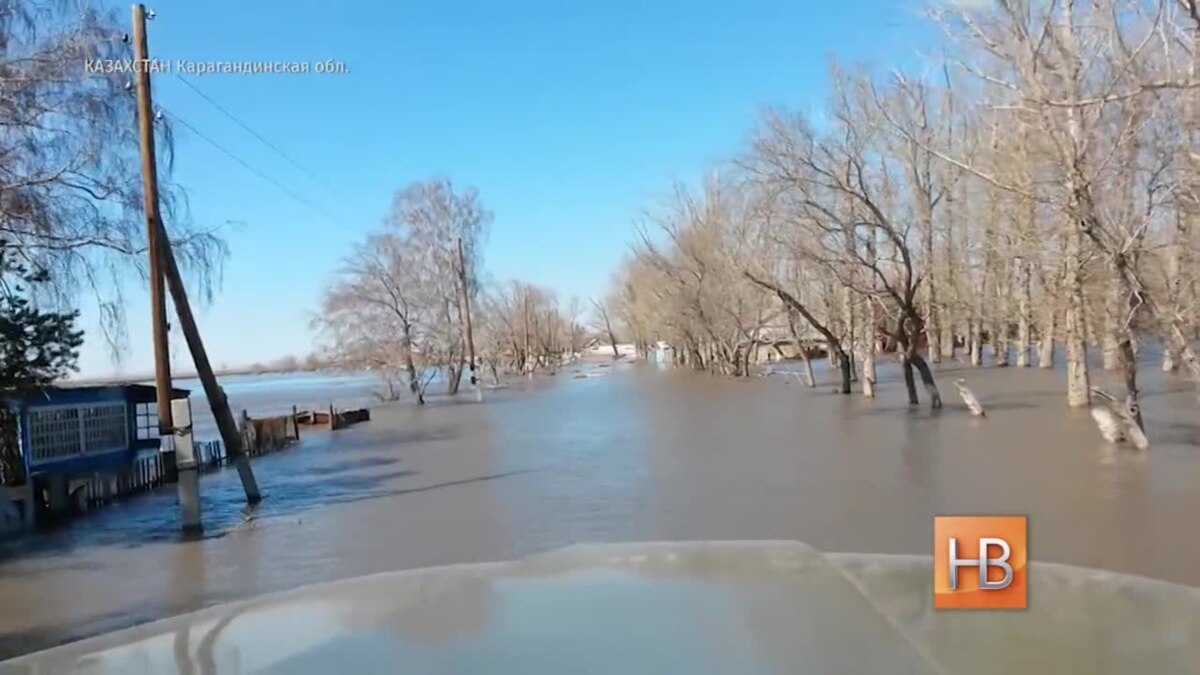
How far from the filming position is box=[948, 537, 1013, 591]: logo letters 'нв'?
703 cm

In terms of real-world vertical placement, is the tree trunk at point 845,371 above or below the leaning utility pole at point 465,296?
below

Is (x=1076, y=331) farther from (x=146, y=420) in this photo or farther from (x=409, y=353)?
(x=409, y=353)

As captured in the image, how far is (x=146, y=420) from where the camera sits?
20984mm

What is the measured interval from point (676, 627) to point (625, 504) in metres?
6.27

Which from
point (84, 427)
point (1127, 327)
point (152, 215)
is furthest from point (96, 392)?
point (1127, 327)

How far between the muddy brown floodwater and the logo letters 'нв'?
317 mm

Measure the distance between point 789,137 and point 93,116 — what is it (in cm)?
1636

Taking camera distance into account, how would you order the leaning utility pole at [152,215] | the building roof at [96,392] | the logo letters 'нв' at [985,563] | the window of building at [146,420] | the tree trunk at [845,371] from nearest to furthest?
1. the logo letters 'нв' at [985,563]
2. the leaning utility pole at [152,215]
3. the building roof at [96,392]
4. the window of building at [146,420]
5. the tree trunk at [845,371]

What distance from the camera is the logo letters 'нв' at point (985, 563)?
23.1ft

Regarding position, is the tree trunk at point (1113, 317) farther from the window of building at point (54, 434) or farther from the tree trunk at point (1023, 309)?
the window of building at point (54, 434)

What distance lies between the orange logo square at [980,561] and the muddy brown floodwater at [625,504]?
243mm

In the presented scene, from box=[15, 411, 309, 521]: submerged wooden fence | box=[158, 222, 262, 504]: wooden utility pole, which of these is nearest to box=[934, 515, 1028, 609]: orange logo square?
box=[158, 222, 262, 504]: wooden utility pole

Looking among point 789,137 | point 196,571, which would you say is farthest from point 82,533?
point 789,137

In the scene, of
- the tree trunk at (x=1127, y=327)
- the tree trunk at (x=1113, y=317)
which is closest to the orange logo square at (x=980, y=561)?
the tree trunk at (x=1127, y=327)
